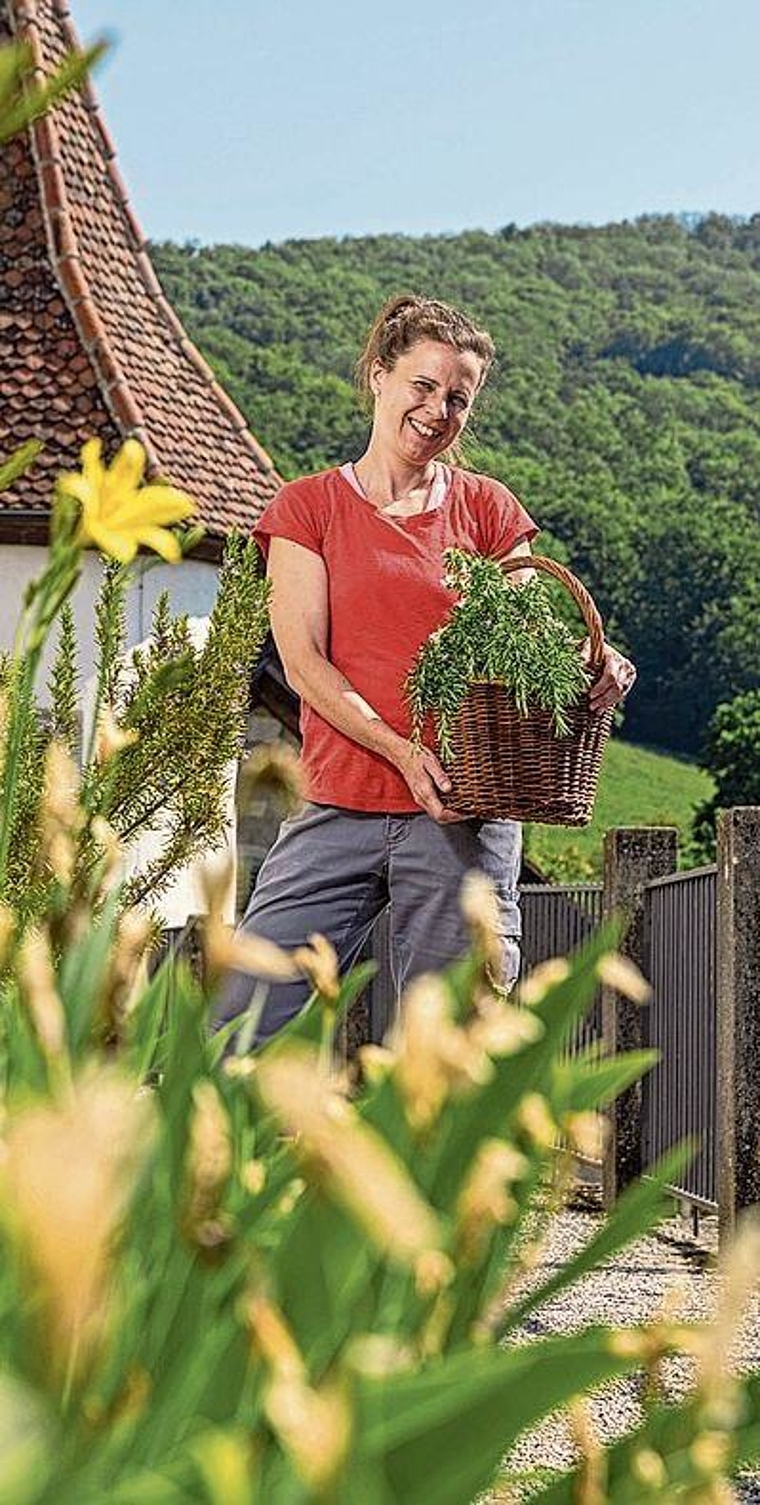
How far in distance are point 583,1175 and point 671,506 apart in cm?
6209

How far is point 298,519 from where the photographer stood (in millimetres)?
4504

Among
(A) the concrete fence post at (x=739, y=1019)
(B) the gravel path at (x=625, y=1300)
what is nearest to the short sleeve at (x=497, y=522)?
(B) the gravel path at (x=625, y=1300)

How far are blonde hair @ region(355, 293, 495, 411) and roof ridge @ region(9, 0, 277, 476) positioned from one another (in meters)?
11.0

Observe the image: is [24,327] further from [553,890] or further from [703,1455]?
[703,1455]

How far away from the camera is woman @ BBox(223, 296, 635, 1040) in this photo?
4387 millimetres

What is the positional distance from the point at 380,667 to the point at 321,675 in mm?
174

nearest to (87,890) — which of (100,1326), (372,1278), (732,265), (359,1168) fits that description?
(372,1278)

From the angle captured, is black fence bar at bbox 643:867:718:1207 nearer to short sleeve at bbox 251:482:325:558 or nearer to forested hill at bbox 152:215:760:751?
short sleeve at bbox 251:482:325:558

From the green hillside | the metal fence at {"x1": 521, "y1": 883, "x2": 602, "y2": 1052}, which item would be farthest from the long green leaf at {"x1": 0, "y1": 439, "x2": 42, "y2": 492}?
the green hillside

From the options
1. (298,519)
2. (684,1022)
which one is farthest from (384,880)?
(684,1022)

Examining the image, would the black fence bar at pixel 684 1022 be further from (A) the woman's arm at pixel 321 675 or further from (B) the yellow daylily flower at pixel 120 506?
(B) the yellow daylily flower at pixel 120 506

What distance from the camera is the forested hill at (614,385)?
62938mm

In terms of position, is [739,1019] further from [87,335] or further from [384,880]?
[87,335]

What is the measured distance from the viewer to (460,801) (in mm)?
4383
